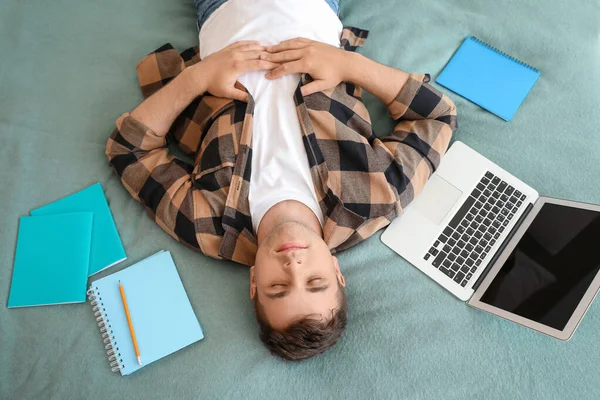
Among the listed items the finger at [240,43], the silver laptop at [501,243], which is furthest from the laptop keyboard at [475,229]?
the finger at [240,43]

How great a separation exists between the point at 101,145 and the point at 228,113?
33 cm

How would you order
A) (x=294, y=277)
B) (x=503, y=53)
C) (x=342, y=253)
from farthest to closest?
1. (x=503, y=53)
2. (x=342, y=253)
3. (x=294, y=277)

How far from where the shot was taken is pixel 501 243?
3.46 ft

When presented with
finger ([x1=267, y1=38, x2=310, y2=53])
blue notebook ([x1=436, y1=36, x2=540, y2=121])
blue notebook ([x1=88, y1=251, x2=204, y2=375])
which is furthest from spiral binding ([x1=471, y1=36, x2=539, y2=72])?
blue notebook ([x1=88, y1=251, x2=204, y2=375])

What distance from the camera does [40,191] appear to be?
3.64 feet

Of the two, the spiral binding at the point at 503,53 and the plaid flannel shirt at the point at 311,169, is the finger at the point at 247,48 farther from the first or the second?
the spiral binding at the point at 503,53

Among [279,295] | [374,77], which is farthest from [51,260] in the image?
[374,77]

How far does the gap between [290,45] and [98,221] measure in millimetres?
592

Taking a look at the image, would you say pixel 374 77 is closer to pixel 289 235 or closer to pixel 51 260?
pixel 289 235

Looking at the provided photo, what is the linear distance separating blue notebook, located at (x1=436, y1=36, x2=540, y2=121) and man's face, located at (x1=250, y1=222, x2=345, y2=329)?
563 millimetres

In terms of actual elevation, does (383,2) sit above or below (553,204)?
above

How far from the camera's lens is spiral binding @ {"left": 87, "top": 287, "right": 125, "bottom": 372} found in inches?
39.1

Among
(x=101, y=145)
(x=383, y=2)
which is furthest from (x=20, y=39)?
(x=383, y=2)

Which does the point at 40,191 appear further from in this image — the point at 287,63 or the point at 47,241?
the point at 287,63
